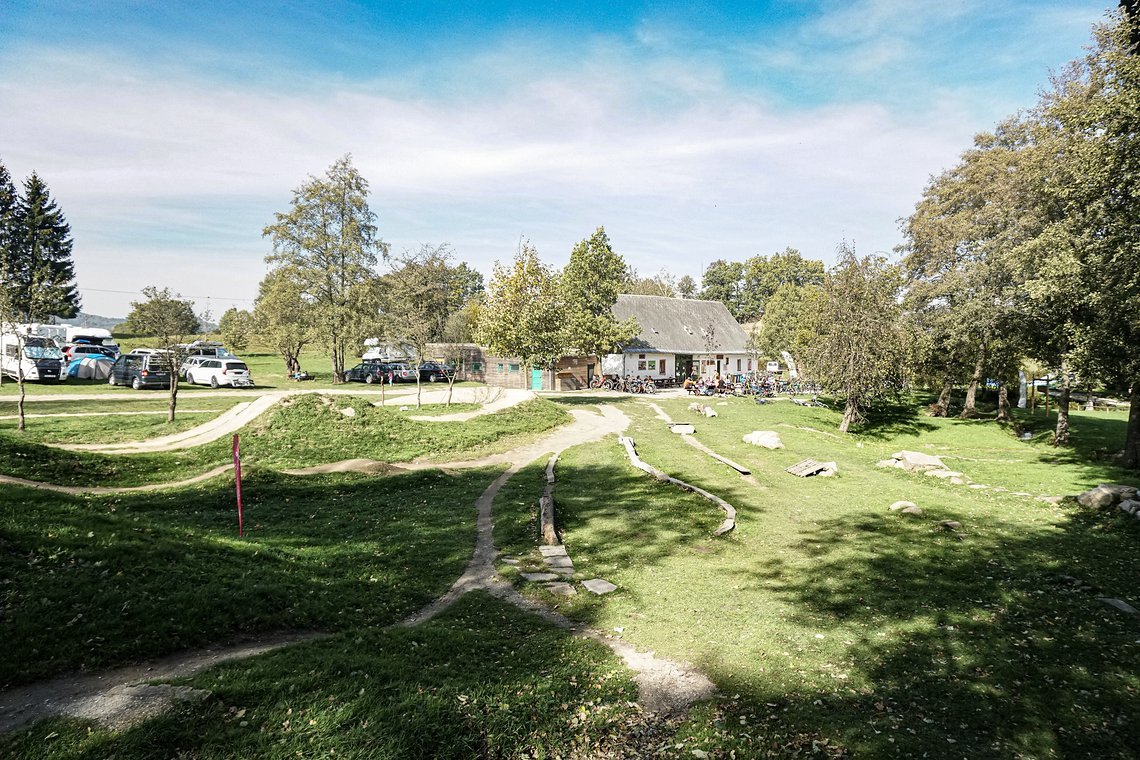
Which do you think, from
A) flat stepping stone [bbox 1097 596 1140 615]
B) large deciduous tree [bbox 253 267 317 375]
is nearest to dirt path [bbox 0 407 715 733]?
flat stepping stone [bbox 1097 596 1140 615]

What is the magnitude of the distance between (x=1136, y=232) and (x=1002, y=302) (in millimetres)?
14625

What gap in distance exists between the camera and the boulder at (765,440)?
20797 millimetres

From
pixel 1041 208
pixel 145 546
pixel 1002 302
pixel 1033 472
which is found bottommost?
pixel 1033 472

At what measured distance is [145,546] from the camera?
713cm

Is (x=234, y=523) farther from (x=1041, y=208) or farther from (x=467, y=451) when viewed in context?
(x=1041, y=208)

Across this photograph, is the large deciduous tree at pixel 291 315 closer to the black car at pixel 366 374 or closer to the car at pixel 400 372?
the black car at pixel 366 374

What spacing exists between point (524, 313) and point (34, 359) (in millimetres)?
28939

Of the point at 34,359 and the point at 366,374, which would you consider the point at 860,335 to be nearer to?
the point at 366,374

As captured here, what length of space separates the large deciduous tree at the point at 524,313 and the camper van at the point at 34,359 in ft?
85.7

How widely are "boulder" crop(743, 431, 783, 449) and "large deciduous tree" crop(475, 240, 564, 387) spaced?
1213 cm

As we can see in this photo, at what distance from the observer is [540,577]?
903cm

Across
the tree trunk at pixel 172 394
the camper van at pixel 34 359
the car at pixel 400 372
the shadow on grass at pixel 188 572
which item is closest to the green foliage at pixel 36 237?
the camper van at pixel 34 359

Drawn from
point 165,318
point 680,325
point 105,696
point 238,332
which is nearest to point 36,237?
point 238,332

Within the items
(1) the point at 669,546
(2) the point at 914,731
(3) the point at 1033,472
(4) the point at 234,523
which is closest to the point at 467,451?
(4) the point at 234,523
